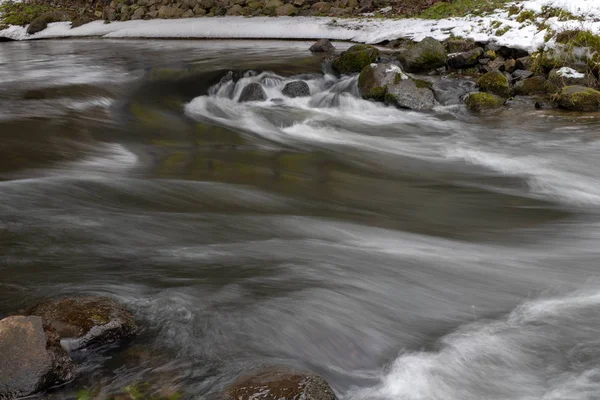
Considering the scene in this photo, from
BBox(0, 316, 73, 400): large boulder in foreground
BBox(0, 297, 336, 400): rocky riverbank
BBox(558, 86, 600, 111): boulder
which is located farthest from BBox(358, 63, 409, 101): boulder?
BBox(0, 316, 73, 400): large boulder in foreground

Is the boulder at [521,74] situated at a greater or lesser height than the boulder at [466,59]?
lesser

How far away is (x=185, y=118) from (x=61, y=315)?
689 cm

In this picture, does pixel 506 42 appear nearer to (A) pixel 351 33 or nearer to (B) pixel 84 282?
(A) pixel 351 33

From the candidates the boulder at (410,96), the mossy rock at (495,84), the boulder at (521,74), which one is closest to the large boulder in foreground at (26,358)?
the boulder at (410,96)

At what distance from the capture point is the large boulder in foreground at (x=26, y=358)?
9.43 feet

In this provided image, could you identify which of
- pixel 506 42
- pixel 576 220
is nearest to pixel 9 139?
pixel 576 220

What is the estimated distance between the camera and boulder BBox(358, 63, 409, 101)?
10484 mm

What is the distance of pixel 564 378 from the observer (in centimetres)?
→ 340

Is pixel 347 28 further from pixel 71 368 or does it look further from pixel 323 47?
pixel 71 368

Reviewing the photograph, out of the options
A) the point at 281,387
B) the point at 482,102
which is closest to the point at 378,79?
the point at 482,102

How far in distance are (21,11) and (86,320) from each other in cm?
2495

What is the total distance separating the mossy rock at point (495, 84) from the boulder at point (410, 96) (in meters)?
0.93

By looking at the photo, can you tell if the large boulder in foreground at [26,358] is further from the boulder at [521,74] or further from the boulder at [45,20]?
the boulder at [45,20]

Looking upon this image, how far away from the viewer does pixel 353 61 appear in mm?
12094
